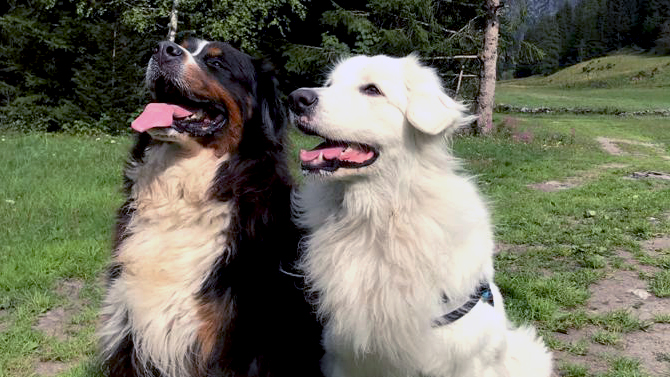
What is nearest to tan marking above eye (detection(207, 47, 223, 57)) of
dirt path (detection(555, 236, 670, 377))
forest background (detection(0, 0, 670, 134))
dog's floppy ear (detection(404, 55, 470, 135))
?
dog's floppy ear (detection(404, 55, 470, 135))

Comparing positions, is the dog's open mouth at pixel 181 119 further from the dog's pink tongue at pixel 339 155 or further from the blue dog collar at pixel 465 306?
the blue dog collar at pixel 465 306

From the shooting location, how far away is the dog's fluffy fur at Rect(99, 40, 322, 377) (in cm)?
281

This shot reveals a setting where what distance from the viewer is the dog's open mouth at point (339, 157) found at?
252cm

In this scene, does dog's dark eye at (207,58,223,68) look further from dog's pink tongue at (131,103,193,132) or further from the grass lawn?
the grass lawn

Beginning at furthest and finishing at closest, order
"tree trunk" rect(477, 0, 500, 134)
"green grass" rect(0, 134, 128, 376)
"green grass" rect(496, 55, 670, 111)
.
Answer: "green grass" rect(496, 55, 670, 111), "tree trunk" rect(477, 0, 500, 134), "green grass" rect(0, 134, 128, 376)

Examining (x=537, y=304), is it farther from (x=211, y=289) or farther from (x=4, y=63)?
(x=4, y=63)

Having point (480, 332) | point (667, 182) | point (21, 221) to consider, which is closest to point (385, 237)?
point (480, 332)

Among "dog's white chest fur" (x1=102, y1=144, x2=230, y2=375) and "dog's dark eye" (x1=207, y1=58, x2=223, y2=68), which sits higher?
"dog's dark eye" (x1=207, y1=58, x2=223, y2=68)

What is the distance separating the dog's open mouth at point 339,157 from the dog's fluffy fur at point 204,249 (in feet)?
1.86

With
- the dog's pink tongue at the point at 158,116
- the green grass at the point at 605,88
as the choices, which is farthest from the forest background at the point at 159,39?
the green grass at the point at 605,88

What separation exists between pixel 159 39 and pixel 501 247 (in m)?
15.7

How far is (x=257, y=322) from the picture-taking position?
2.88 metres

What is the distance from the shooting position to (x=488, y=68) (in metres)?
18.1

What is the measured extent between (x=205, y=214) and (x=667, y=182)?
411 inches
